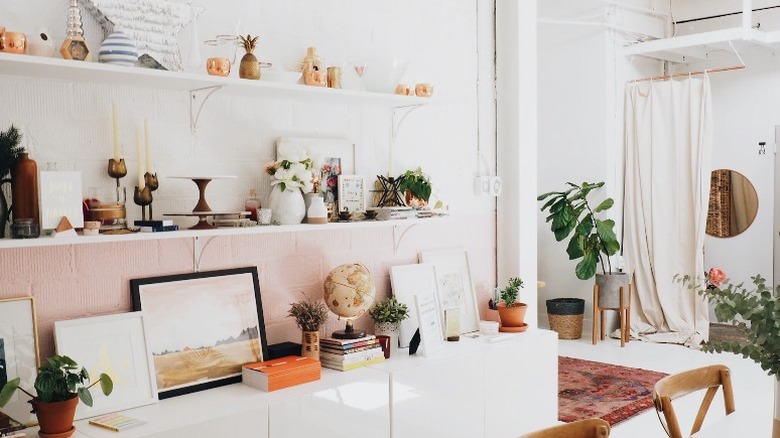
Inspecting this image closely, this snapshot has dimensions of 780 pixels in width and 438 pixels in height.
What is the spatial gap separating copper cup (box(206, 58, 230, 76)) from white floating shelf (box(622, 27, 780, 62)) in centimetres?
472

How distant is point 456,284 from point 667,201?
11.4 feet

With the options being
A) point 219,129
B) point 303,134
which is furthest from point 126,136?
point 303,134

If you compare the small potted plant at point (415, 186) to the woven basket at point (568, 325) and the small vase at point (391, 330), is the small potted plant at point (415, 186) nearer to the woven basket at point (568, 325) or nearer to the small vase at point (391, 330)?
the small vase at point (391, 330)

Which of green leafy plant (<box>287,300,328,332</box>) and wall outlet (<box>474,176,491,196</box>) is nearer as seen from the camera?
green leafy plant (<box>287,300,328,332</box>)

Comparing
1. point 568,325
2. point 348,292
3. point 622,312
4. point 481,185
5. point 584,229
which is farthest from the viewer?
point 568,325

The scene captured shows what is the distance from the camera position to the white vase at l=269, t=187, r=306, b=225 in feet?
9.18

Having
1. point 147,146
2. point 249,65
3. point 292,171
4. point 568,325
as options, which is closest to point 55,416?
point 147,146

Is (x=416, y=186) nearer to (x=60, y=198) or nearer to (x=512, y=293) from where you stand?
(x=512, y=293)

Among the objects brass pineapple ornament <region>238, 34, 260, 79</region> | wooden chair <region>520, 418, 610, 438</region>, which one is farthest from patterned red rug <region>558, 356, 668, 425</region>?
brass pineapple ornament <region>238, 34, 260, 79</region>

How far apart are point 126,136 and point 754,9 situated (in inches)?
247

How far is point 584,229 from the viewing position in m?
6.20

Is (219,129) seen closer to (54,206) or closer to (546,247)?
(54,206)

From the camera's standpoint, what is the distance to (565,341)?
638 cm

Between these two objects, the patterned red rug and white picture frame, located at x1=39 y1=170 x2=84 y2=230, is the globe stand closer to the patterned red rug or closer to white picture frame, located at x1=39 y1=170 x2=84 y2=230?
white picture frame, located at x1=39 y1=170 x2=84 y2=230
